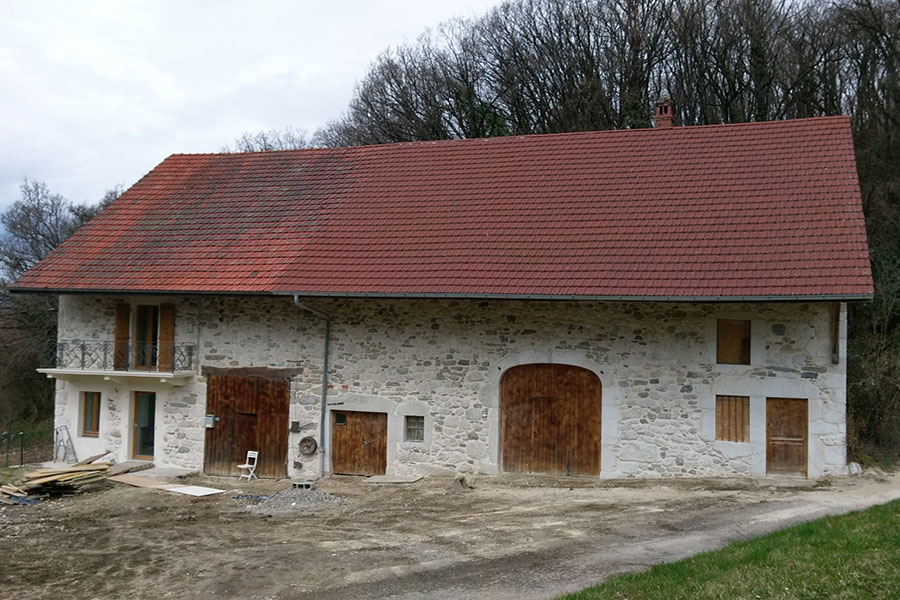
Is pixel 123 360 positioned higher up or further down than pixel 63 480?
higher up

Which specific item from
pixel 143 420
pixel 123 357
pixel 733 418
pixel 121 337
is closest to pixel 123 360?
pixel 123 357

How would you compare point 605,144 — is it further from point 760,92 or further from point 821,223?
point 760,92

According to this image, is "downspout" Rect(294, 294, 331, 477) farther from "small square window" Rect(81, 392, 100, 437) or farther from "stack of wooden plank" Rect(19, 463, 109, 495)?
"small square window" Rect(81, 392, 100, 437)

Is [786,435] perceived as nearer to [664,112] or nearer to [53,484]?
[664,112]

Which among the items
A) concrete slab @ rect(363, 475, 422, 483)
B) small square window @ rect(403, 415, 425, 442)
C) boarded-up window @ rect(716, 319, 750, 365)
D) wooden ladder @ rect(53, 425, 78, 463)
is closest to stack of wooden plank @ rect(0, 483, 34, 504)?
wooden ladder @ rect(53, 425, 78, 463)

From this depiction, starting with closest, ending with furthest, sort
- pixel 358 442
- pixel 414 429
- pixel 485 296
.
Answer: pixel 485 296 → pixel 414 429 → pixel 358 442

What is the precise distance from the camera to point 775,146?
13438mm

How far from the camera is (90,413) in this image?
14.9m

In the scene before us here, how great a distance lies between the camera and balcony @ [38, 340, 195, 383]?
13.9 m

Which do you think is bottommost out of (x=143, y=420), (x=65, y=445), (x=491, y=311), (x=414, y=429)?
(x=65, y=445)

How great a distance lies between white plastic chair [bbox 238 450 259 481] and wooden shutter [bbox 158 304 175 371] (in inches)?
82.1

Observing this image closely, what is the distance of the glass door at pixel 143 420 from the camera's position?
1454 cm

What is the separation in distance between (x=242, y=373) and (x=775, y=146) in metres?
9.76

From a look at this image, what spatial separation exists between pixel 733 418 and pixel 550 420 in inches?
105
